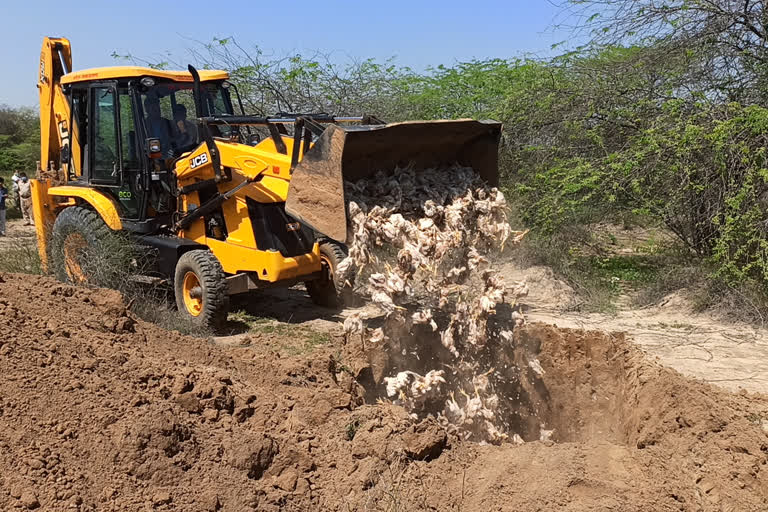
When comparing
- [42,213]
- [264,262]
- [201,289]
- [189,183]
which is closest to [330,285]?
[264,262]

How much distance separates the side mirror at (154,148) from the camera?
765 centimetres

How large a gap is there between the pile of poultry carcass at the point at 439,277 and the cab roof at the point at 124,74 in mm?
3245

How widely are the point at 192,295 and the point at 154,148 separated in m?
1.62

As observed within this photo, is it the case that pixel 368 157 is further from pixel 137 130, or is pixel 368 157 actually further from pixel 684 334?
pixel 684 334

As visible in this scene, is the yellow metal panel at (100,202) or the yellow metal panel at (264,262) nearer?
the yellow metal panel at (264,262)

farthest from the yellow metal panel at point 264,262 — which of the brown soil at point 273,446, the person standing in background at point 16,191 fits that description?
the person standing in background at point 16,191

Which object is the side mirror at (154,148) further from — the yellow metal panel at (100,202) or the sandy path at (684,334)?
the sandy path at (684,334)

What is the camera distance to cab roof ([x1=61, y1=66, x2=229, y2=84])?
7586 mm

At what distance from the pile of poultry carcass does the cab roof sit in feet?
10.6

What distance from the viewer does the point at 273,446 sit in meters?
4.21

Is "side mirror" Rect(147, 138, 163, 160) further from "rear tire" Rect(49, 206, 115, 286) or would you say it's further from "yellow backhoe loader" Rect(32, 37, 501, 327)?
"rear tire" Rect(49, 206, 115, 286)

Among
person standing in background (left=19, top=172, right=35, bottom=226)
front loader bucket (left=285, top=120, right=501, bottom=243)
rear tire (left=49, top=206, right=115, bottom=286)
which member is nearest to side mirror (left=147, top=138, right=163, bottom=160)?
rear tire (left=49, top=206, right=115, bottom=286)

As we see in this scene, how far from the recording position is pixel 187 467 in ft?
12.9

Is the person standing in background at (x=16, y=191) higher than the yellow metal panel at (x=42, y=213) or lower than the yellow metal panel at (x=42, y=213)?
higher
